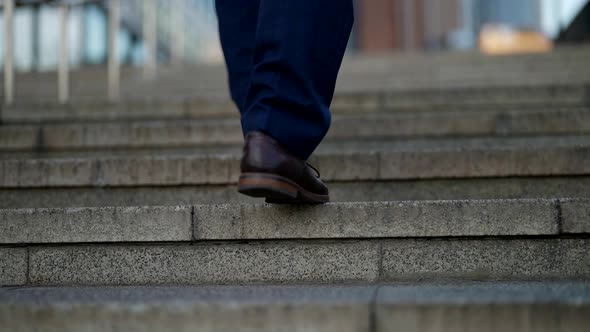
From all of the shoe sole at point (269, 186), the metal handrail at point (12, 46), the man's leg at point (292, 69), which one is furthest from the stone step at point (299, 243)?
the metal handrail at point (12, 46)

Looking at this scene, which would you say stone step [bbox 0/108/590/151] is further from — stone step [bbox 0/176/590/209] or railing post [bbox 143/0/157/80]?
railing post [bbox 143/0/157/80]

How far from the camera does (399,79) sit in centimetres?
512

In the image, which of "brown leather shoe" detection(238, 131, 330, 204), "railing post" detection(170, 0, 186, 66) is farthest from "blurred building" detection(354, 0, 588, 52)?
"brown leather shoe" detection(238, 131, 330, 204)

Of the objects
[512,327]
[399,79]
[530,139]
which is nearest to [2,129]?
[530,139]

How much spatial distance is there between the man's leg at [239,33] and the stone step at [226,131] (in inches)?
41.0

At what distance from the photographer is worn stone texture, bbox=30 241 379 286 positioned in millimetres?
1771

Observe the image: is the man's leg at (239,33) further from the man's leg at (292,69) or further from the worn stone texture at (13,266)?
the worn stone texture at (13,266)

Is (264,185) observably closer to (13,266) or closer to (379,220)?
(379,220)

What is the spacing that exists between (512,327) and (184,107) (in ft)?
8.98

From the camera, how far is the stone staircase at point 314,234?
1350mm

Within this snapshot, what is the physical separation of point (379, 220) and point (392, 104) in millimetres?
1960

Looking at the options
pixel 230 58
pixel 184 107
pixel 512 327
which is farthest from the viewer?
pixel 184 107

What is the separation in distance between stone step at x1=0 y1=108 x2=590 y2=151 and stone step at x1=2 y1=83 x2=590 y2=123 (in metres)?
0.62

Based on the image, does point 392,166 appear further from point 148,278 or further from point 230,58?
point 148,278
